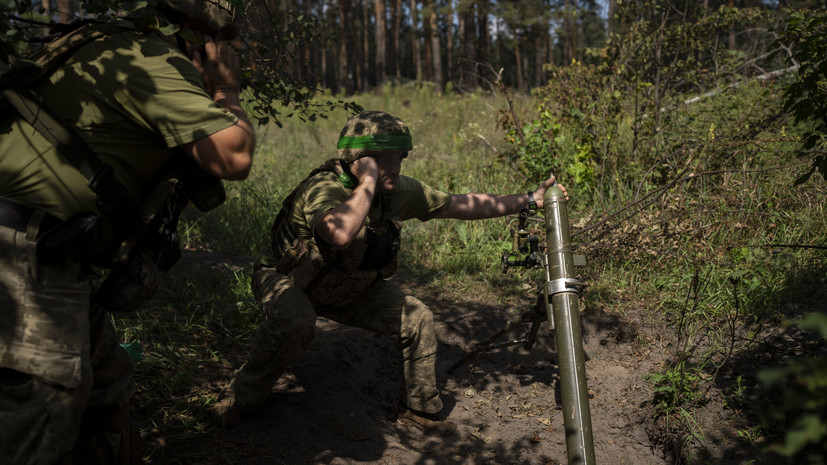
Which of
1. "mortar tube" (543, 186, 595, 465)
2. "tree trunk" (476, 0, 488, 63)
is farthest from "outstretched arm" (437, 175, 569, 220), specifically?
"tree trunk" (476, 0, 488, 63)

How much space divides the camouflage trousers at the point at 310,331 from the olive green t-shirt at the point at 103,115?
4.25 feet

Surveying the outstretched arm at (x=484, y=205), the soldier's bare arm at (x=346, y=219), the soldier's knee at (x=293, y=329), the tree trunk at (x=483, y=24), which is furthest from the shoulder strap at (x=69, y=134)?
the tree trunk at (x=483, y=24)

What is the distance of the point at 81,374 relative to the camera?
1.90 metres

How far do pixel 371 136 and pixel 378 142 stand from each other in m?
0.05

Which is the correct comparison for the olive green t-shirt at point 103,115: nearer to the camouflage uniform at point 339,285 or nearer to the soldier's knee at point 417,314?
the camouflage uniform at point 339,285

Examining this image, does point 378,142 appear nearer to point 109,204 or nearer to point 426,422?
point 109,204

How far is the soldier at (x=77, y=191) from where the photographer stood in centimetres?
181

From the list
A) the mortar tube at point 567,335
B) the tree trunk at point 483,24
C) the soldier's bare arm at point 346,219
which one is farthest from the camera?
the tree trunk at point 483,24

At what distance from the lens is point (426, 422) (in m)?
3.55

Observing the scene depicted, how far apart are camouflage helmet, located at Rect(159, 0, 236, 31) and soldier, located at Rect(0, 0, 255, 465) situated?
0.01 m

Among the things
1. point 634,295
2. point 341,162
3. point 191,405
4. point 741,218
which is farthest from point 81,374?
point 741,218

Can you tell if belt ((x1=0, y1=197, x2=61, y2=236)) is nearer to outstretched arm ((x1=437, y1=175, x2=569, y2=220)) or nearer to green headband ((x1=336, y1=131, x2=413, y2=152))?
green headband ((x1=336, y1=131, x2=413, y2=152))

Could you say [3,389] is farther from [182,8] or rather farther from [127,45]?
[182,8]

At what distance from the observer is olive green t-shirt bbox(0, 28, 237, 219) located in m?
1.89
